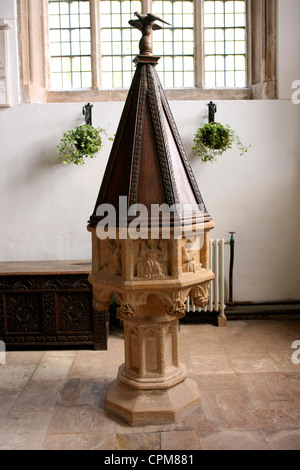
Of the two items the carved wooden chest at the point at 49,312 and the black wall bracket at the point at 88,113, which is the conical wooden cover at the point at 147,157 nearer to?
the carved wooden chest at the point at 49,312

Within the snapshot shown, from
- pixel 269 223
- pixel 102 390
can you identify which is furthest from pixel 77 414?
pixel 269 223

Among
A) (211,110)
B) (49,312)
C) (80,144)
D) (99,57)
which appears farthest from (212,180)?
Result: (49,312)

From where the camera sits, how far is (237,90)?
202 inches

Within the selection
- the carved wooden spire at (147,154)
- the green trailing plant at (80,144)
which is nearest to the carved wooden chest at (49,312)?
the green trailing plant at (80,144)

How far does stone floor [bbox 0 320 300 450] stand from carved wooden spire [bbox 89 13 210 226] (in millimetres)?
1236

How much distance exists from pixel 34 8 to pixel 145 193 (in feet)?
10.7

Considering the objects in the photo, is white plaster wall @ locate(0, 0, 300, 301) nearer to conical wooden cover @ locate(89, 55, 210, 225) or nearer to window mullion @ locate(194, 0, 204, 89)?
window mullion @ locate(194, 0, 204, 89)

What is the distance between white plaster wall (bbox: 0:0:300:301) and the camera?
477 centimetres

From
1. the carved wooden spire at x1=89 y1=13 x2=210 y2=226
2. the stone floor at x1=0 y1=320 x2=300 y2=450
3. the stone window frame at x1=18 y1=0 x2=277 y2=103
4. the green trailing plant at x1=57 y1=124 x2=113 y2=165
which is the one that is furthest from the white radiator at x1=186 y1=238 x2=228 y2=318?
the carved wooden spire at x1=89 y1=13 x2=210 y2=226

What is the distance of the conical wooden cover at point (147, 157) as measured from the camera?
275 cm

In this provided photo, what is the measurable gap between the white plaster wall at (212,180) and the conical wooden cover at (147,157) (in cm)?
191

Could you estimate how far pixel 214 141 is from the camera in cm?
455

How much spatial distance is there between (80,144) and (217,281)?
193 centimetres

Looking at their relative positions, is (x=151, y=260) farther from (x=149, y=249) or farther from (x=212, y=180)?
(x=212, y=180)
